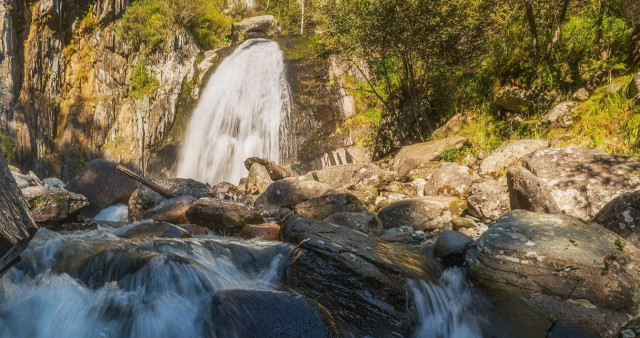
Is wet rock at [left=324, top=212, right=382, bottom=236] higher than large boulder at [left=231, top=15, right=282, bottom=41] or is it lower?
lower

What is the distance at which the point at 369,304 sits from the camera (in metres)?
3.37

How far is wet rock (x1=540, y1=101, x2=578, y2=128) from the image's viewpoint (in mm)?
7953

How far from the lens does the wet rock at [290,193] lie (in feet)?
26.9

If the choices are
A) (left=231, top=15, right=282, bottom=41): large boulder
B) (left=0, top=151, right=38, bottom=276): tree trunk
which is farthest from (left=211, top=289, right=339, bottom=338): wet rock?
(left=231, top=15, right=282, bottom=41): large boulder

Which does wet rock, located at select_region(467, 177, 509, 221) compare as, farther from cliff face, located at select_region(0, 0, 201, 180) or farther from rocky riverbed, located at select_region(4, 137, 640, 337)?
cliff face, located at select_region(0, 0, 201, 180)

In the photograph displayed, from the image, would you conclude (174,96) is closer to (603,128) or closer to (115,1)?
(115,1)

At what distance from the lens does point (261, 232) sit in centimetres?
564

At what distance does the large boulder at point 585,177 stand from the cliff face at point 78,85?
14513mm

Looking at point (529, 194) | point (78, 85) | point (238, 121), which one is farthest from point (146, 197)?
point (78, 85)

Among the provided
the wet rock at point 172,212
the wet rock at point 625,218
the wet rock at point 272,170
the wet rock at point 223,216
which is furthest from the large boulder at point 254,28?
the wet rock at point 625,218

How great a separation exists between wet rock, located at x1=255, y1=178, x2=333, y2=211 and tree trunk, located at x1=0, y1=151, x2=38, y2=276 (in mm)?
6076

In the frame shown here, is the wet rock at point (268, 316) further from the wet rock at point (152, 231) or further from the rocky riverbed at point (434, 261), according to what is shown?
the wet rock at point (152, 231)

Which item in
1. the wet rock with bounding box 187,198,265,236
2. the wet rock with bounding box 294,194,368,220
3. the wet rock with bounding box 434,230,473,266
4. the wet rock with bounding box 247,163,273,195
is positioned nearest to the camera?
the wet rock with bounding box 434,230,473,266

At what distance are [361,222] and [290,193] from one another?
8.75ft
